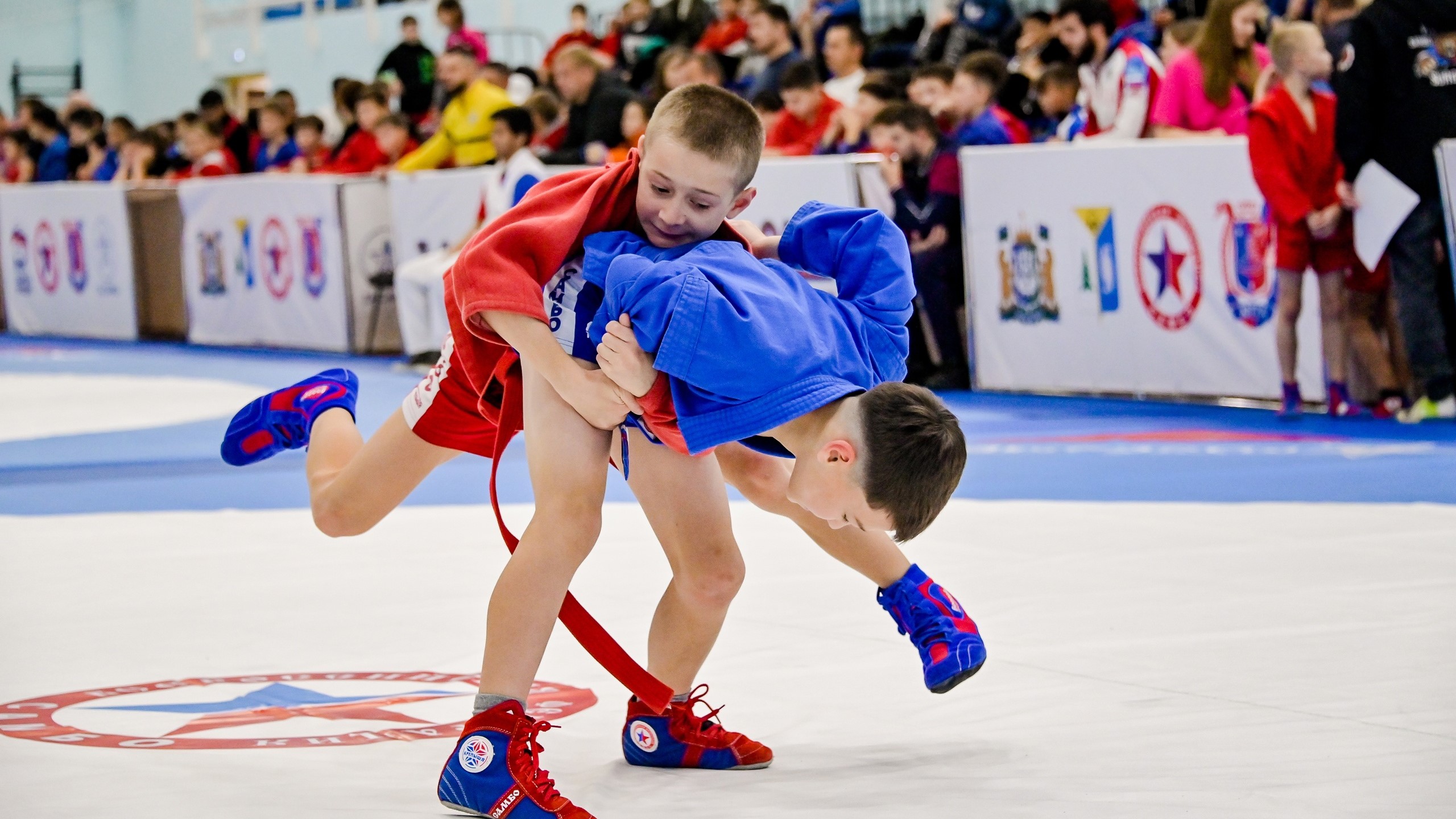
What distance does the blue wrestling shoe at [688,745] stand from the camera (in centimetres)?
257

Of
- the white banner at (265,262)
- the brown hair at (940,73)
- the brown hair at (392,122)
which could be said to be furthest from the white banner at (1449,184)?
the brown hair at (392,122)

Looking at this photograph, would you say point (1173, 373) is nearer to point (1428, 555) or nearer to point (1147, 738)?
point (1428, 555)

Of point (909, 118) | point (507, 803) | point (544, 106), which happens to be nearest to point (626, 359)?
point (507, 803)

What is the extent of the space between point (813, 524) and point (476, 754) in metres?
0.75

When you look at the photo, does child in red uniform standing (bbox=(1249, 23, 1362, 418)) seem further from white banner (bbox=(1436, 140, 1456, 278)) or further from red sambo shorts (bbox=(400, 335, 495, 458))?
red sambo shorts (bbox=(400, 335, 495, 458))

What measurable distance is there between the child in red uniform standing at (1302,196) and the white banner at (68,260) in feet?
29.1

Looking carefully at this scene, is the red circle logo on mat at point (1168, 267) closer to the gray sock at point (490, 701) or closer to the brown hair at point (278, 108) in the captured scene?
the gray sock at point (490, 701)

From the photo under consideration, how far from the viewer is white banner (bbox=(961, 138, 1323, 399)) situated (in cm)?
664

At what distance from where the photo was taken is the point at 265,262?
11.1 metres

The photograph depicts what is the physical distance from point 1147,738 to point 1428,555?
1.61 meters

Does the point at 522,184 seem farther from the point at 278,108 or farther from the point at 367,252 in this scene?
the point at 278,108

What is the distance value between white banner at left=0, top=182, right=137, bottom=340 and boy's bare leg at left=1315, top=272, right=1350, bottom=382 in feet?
29.8

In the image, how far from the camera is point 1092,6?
27.2 feet

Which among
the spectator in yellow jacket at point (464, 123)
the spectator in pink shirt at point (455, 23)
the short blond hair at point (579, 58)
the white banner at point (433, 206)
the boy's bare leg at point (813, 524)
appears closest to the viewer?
the boy's bare leg at point (813, 524)
